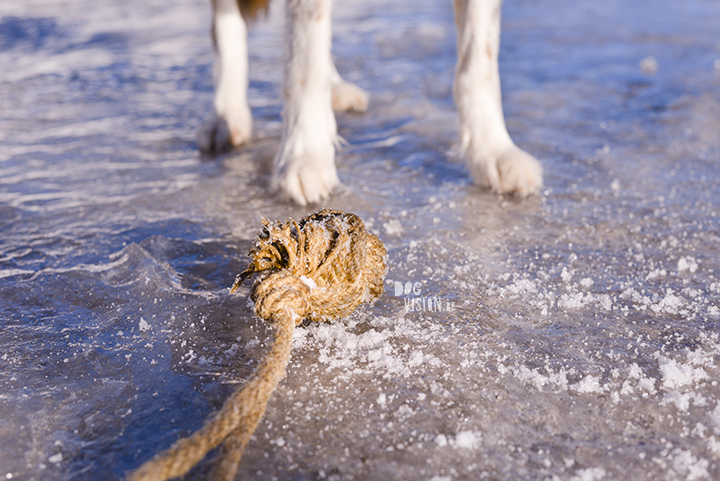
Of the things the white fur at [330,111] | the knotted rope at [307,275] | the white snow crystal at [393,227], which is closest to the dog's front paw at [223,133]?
the white fur at [330,111]

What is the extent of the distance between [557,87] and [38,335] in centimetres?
284

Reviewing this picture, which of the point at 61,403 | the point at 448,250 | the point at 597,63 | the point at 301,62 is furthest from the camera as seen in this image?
the point at 597,63

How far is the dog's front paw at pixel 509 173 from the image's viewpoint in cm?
206

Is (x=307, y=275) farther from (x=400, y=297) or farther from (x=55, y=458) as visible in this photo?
(x=55, y=458)

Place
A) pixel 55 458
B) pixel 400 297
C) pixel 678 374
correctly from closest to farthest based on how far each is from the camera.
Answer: pixel 55 458 → pixel 678 374 → pixel 400 297

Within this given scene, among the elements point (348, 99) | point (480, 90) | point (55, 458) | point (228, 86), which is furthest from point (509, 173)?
point (55, 458)

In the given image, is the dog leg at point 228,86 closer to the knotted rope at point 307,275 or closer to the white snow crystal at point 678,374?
the knotted rope at point 307,275

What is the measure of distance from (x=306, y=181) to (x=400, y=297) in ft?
2.40

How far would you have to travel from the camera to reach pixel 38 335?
128 cm

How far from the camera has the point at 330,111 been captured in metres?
2.17

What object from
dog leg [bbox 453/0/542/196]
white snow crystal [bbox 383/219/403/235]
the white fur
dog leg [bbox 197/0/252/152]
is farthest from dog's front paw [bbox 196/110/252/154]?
white snow crystal [bbox 383/219/403/235]

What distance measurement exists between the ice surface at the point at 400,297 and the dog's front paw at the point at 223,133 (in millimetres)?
98

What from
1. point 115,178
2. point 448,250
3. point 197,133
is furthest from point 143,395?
point 197,133

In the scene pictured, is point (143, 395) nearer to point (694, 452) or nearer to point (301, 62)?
point (694, 452)
